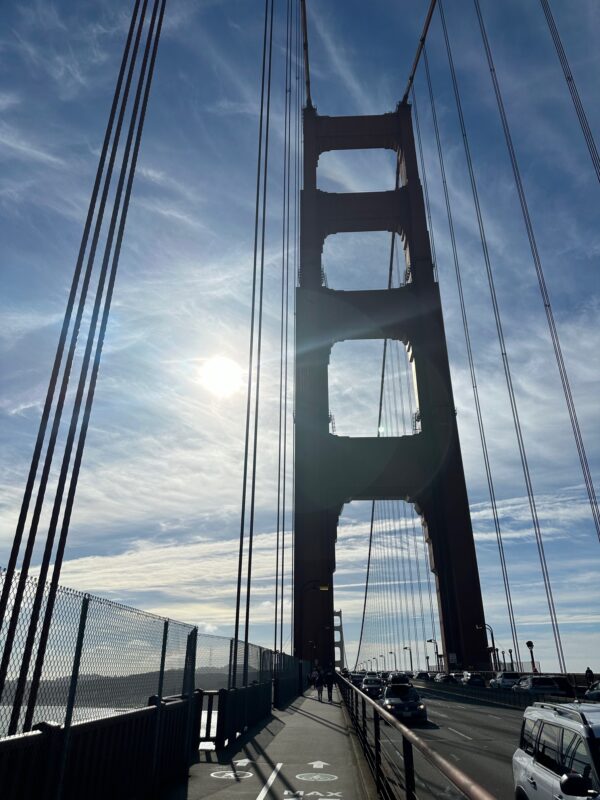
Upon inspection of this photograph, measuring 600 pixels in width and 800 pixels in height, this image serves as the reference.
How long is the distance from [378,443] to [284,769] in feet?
102

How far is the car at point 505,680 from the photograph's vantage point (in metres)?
30.5

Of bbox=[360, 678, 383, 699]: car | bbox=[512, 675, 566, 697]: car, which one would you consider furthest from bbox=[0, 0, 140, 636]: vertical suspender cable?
bbox=[360, 678, 383, 699]: car

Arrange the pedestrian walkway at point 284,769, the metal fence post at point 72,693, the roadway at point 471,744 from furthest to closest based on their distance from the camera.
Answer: the roadway at point 471,744 → the pedestrian walkway at point 284,769 → the metal fence post at point 72,693

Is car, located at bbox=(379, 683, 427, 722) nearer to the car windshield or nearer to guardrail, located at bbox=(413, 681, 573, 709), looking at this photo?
the car windshield

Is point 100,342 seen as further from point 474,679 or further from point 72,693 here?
point 474,679

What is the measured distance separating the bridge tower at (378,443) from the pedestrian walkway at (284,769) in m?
22.2

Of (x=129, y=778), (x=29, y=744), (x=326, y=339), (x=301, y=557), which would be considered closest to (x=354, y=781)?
(x=129, y=778)

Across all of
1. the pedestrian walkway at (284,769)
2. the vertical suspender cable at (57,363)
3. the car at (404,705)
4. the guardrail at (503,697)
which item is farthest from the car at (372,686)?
the vertical suspender cable at (57,363)

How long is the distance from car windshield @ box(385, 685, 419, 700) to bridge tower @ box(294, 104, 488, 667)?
16.0 metres

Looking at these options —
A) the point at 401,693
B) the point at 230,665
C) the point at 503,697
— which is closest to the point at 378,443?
the point at 503,697

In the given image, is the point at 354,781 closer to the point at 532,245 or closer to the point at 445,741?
the point at 445,741

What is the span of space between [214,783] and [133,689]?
7.93 feet

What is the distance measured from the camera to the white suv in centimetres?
456

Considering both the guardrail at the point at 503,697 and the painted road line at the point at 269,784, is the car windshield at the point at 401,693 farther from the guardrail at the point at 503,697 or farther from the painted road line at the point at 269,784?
the painted road line at the point at 269,784
